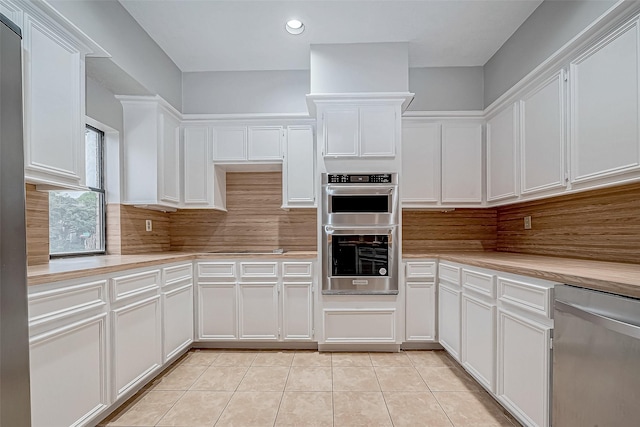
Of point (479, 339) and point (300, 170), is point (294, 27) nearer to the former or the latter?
point (300, 170)

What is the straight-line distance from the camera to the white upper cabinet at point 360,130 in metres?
2.85

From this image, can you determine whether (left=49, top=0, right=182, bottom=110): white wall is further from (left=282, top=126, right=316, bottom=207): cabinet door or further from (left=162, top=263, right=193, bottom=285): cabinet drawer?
(left=162, top=263, right=193, bottom=285): cabinet drawer

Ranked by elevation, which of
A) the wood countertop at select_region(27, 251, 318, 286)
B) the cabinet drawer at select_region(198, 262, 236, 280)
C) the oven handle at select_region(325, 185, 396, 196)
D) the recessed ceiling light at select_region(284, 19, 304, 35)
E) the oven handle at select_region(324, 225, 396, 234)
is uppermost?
the recessed ceiling light at select_region(284, 19, 304, 35)

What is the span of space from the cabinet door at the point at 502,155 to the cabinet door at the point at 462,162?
0.11m

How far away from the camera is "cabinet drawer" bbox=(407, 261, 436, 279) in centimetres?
291

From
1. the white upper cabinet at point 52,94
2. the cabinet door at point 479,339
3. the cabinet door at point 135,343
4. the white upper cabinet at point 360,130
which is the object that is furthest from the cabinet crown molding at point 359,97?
the cabinet door at point 135,343

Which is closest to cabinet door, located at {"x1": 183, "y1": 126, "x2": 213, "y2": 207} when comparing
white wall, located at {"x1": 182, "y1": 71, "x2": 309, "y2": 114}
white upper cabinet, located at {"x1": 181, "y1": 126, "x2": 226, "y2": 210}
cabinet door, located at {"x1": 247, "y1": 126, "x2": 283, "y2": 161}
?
white upper cabinet, located at {"x1": 181, "y1": 126, "x2": 226, "y2": 210}

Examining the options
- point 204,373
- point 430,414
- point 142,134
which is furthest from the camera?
point 142,134

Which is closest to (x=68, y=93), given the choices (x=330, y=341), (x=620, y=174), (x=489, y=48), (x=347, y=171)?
(x=347, y=171)

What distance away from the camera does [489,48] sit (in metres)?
3.00

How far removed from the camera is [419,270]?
9.56ft

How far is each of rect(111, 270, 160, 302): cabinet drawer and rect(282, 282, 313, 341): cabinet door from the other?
3.60ft

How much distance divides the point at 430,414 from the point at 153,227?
2.94 meters

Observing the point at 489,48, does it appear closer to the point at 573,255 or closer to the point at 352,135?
the point at 352,135
